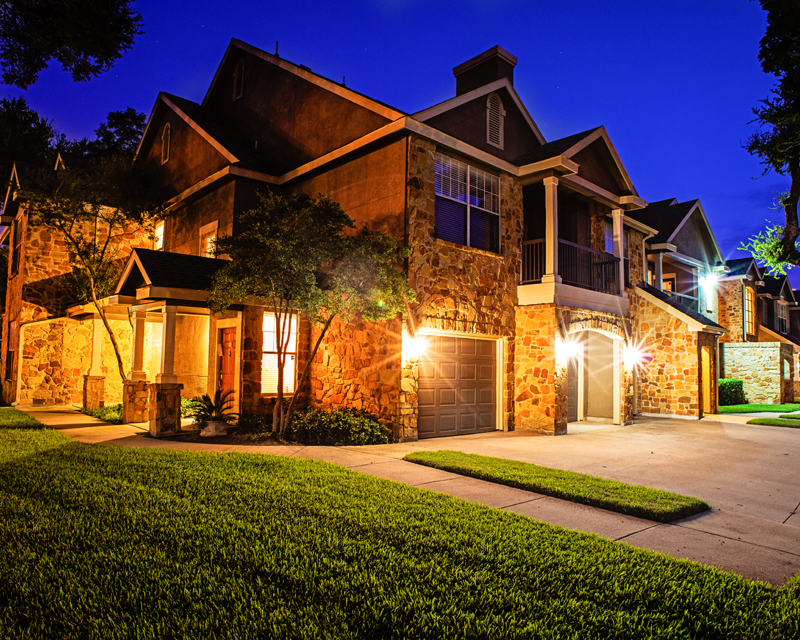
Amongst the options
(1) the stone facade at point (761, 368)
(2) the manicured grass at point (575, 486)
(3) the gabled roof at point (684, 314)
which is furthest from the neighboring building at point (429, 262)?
(1) the stone facade at point (761, 368)

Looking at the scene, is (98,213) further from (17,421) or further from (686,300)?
(686,300)

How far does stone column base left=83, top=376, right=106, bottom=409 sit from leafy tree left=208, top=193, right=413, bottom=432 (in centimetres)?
741

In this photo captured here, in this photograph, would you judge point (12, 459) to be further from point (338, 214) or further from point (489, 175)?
point (489, 175)

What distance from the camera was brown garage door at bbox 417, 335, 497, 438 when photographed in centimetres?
1166

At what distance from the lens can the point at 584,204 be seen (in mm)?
15805

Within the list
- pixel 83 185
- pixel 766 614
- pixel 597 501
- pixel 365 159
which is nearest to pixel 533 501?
pixel 597 501

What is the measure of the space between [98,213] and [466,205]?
1106 centimetres

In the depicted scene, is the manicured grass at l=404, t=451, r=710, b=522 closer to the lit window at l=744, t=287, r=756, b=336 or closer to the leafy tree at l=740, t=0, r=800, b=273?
the leafy tree at l=740, t=0, r=800, b=273

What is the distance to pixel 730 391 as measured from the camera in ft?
77.3

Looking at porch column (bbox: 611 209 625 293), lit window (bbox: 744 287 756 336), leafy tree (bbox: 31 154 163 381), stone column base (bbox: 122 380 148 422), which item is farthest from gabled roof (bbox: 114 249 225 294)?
lit window (bbox: 744 287 756 336)

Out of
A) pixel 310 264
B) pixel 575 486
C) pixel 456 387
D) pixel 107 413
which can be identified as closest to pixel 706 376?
pixel 456 387

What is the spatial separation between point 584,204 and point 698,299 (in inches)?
426

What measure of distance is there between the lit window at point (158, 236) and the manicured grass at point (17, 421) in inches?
269

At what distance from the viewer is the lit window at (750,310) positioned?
27789mm
